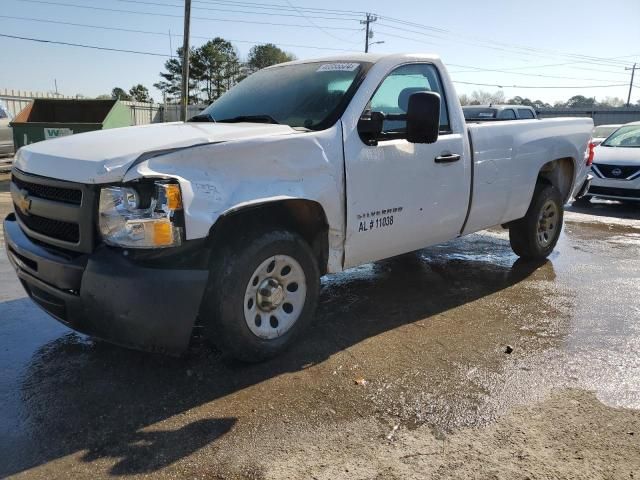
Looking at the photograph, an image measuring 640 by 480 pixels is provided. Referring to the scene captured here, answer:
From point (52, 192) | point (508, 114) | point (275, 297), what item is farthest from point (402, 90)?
point (508, 114)

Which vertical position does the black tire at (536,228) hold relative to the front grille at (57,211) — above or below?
below

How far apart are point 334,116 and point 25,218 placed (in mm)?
2126

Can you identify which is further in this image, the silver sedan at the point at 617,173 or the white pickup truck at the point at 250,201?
the silver sedan at the point at 617,173

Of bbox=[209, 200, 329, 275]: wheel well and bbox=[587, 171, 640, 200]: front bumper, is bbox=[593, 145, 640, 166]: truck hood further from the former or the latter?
bbox=[209, 200, 329, 275]: wheel well

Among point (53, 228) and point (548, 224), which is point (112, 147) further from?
point (548, 224)

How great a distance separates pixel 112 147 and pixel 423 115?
6.84 feet

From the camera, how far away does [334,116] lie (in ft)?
12.3

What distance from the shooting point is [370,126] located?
380 cm

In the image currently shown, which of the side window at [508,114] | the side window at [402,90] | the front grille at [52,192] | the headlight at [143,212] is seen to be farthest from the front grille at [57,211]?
the side window at [508,114]

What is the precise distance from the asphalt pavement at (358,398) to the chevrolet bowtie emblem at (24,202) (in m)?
0.99

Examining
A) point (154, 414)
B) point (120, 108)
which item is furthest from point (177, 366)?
point (120, 108)

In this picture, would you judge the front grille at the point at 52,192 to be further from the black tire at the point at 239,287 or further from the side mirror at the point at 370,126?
the side mirror at the point at 370,126

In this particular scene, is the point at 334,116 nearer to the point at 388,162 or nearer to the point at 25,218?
the point at 388,162

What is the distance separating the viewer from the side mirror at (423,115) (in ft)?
12.5
